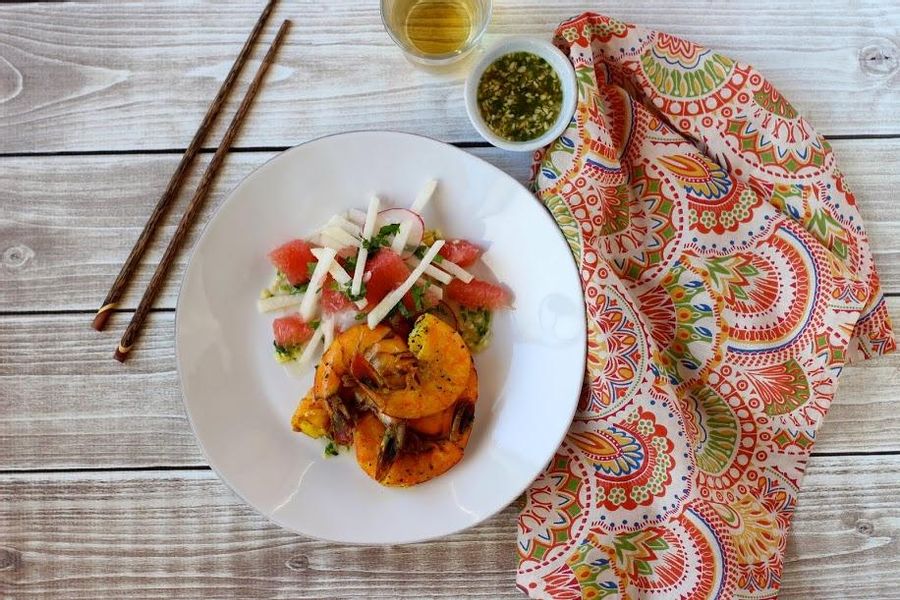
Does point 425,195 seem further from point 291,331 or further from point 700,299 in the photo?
point 700,299

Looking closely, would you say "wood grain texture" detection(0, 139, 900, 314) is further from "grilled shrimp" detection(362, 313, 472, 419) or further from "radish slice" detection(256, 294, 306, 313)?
"grilled shrimp" detection(362, 313, 472, 419)

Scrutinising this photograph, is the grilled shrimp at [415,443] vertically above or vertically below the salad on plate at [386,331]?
below

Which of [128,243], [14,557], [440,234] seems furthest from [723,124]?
[14,557]

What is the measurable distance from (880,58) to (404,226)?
143cm

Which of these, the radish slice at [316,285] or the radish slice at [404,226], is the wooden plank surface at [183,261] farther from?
the radish slice at [316,285]

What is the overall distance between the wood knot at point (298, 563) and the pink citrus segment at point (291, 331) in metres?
0.60

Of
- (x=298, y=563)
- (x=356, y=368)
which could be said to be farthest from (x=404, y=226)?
(x=298, y=563)

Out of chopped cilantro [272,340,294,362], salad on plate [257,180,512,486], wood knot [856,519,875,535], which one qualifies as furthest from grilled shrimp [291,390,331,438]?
wood knot [856,519,875,535]

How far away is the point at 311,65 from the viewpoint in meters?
1.90

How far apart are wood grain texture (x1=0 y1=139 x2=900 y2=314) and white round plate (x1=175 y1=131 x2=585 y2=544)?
0.20m

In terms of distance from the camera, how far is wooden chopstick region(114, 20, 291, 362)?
6.03ft

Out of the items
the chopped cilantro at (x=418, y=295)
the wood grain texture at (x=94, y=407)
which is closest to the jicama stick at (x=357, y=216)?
the chopped cilantro at (x=418, y=295)

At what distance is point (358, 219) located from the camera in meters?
1.78

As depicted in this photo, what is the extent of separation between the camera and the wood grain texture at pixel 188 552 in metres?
1.87
